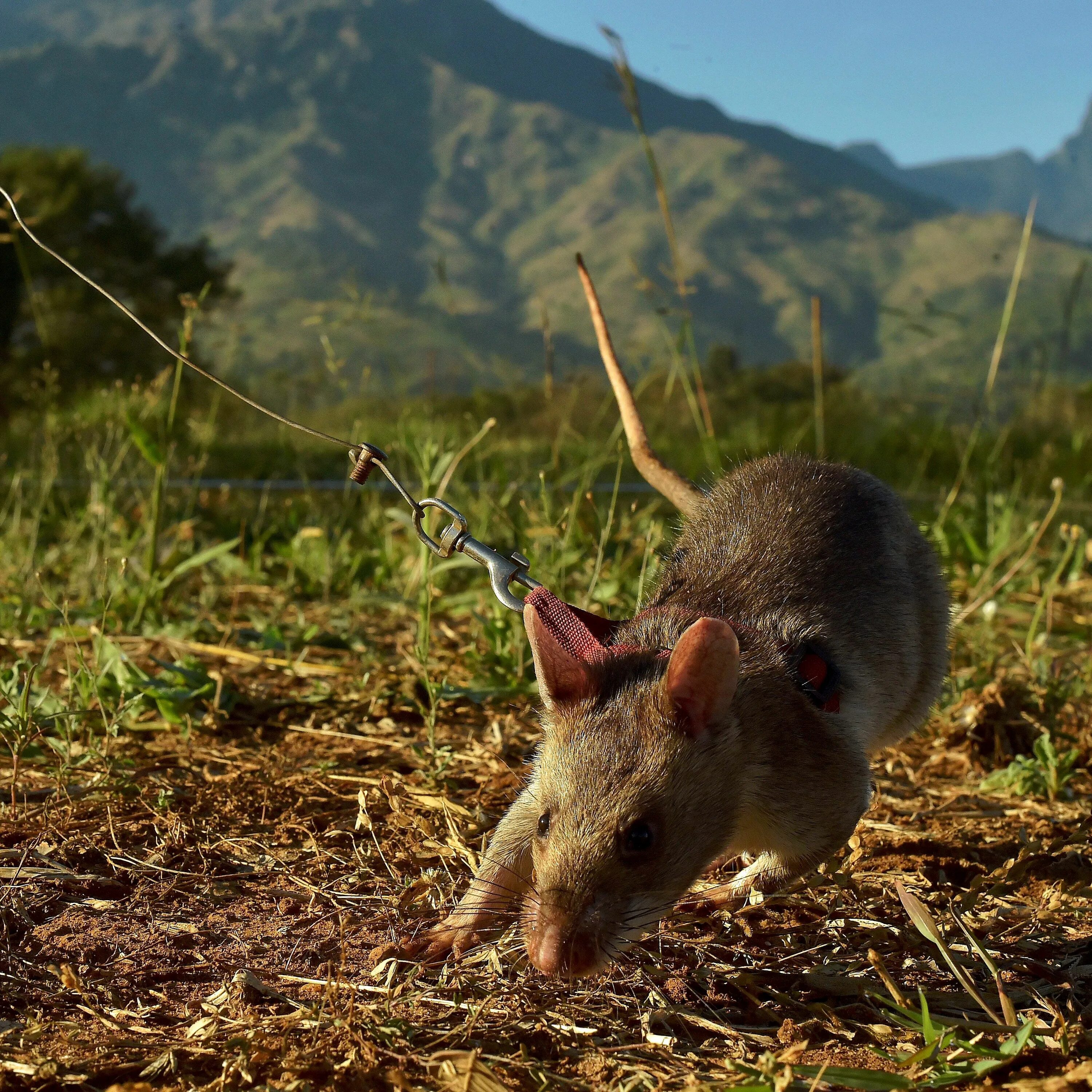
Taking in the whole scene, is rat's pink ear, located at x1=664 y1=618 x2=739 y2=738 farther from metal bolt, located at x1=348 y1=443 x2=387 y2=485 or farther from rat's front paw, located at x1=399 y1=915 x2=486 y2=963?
metal bolt, located at x1=348 y1=443 x2=387 y2=485

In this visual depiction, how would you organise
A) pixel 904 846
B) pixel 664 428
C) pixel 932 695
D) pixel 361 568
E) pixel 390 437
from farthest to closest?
pixel 664 428, pixel 390 437, pixel 361 568, pixel 932 695, pixel 904 846

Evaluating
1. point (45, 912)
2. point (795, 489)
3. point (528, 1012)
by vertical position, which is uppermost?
point (795, 489)

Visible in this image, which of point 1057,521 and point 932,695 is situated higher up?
point 1057,521

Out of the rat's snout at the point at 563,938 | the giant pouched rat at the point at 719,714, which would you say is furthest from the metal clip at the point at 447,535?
the rat's snout at the point at 563,938

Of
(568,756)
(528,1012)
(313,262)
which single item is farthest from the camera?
(313,262)

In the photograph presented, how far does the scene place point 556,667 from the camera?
95.7 inches

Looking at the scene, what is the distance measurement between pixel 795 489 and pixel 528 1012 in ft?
6.19

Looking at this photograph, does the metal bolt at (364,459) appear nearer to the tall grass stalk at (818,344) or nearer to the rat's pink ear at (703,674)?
the rat's pink ear at (703,674)

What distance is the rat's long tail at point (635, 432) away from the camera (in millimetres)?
3391

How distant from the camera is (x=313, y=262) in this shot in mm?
178750

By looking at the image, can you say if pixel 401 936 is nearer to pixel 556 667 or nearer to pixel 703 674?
pixel 556 667

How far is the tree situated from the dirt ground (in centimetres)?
1446

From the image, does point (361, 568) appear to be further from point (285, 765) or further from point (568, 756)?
point (568, 756)

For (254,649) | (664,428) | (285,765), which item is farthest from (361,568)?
(664,428)
